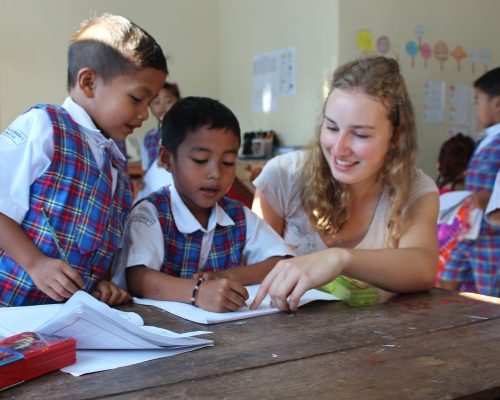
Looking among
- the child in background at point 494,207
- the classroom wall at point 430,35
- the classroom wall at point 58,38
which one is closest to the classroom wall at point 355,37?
the classroom wall at point 430,35

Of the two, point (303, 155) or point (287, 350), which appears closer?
point (287, 350)

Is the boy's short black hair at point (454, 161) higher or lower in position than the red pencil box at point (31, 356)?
higher

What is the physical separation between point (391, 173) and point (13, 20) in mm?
3879

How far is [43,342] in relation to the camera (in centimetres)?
84

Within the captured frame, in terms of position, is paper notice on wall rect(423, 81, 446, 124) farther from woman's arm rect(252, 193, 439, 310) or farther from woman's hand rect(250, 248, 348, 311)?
woman's hand rect(250, 248, 348, 311)

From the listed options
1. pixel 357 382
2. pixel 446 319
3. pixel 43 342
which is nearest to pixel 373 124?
pixel 446 319

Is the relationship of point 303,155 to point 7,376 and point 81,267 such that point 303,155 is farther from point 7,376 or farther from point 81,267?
point 7,376

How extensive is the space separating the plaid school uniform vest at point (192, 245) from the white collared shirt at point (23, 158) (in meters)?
0.32

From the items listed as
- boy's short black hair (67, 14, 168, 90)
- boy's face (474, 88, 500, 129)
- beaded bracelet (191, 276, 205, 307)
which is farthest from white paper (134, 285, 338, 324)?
boy's face (474, 88, 500, 129)

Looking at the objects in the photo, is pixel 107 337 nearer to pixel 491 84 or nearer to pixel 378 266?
pixel 378 266

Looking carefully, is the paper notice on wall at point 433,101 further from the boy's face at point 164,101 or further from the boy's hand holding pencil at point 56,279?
the boy's hand holding pencil at point 56,279

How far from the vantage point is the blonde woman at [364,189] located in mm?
1467

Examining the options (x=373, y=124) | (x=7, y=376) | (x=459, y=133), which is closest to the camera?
(x=7, y=376)

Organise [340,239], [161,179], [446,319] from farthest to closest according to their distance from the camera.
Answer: [161,179], [340,239], [446,319]
